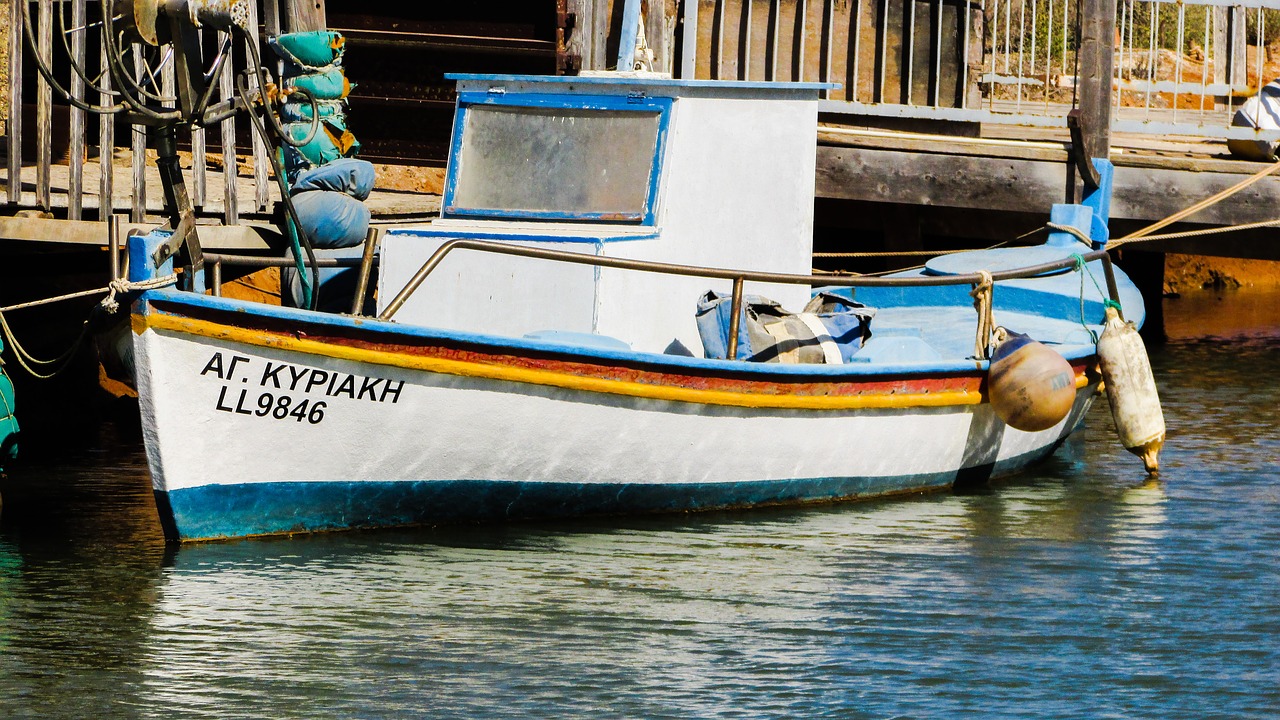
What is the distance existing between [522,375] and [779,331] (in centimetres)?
159

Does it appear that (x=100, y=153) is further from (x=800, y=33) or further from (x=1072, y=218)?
(x=1072, y=218)

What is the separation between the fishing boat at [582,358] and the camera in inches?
292

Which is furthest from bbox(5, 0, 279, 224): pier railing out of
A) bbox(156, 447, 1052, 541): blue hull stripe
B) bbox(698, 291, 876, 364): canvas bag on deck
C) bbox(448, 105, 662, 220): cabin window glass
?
bbox(698, 291, 876, 364): canvas bag on deck

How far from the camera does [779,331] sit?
28.4 ft

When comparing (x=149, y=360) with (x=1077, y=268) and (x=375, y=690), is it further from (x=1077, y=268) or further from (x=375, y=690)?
(x=1077, y=268)

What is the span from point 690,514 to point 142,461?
11.4ft

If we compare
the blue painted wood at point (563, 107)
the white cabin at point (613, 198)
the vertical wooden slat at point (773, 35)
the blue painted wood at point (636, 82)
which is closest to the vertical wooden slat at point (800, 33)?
the vertical wooden slat at point (773, 35)

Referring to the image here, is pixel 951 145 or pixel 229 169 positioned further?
pixel 951 145

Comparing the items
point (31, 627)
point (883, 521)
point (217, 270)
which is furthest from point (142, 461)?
point (883, 521)

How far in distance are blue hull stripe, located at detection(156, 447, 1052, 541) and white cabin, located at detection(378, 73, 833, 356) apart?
0.76 m

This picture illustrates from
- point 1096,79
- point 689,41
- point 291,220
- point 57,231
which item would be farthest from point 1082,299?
point 57,231

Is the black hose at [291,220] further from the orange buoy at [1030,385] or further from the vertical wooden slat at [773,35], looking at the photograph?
the vertical wooden slat at [773,35]

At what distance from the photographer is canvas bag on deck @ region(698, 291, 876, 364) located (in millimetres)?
8430

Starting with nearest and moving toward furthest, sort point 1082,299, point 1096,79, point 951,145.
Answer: point 1082,299
point 1096,79
point 951,145
